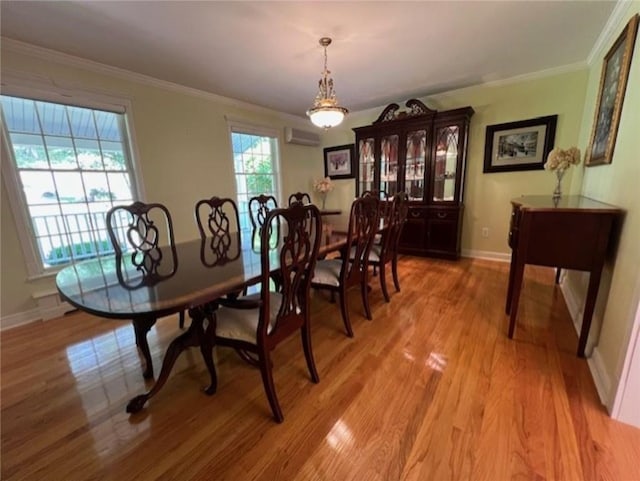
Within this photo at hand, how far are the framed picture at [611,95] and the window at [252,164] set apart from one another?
149 inches

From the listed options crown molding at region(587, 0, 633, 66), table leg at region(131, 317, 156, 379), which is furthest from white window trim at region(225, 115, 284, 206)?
crown molding at region(587, 0, 633, 66)

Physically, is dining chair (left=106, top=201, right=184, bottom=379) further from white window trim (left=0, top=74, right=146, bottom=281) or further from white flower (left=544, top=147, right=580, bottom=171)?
white flower (left=544, top=147, right=580, bottom=171)

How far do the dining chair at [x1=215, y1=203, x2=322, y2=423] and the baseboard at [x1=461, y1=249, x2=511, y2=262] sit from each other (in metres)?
3.34

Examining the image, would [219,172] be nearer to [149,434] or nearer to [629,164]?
[149,434]

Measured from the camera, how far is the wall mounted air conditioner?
4.57m

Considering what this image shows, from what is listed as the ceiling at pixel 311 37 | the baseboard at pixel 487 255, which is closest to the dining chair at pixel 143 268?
the ceiling at pixel 311 37

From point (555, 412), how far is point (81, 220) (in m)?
4.04

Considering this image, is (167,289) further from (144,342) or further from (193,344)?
(144,342)

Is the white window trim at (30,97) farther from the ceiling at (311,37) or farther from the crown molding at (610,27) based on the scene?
the crown molding at (610,27)

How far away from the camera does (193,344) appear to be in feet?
4.90

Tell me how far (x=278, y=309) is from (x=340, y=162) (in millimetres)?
4102

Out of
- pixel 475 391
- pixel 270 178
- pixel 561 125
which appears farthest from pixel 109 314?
pixel 561 125

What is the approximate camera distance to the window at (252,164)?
4.09m

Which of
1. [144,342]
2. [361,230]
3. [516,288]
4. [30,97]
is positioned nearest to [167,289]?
[144,342]
